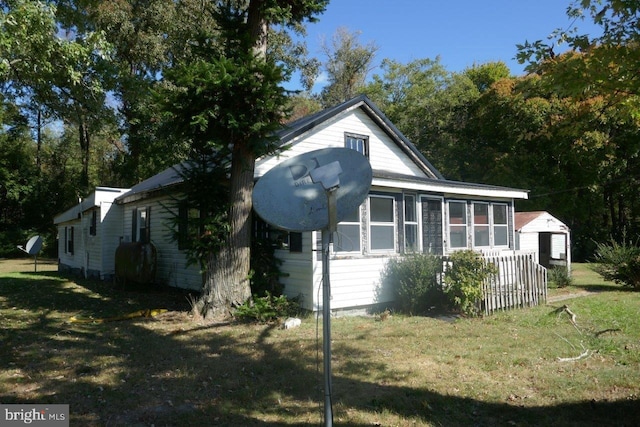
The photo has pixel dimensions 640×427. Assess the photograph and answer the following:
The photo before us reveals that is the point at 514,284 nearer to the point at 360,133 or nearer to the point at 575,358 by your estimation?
the point at 575,358

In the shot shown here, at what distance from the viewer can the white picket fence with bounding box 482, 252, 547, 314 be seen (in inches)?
387

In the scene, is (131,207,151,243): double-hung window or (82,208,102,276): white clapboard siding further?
(82,208,102,276): white clapboard siding

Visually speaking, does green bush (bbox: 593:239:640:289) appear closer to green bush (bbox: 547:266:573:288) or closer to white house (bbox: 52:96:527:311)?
green bush (bbox: 547:266:573:288)

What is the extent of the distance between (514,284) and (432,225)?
106 inches

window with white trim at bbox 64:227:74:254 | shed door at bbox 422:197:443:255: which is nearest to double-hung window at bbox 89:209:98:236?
window with white trim at bbox 64:227:74:254

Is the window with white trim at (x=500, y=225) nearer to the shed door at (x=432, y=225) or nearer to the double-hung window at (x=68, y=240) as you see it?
the shed door at (x=432, y=225)

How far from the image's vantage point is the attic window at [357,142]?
13750 millimetres

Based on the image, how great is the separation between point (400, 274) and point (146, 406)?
673 centimetres

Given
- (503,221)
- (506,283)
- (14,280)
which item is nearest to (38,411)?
(506,283)

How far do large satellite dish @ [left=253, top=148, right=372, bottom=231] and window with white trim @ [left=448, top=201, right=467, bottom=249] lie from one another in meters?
9.52

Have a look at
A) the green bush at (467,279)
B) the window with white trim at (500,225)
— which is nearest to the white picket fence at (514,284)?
the green bush at (467,279)

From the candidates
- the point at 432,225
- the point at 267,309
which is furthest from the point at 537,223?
the point at 267,309

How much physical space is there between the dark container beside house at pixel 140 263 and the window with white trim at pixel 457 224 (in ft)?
28.9

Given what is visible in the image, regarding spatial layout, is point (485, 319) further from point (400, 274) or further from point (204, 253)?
point (204, 253)
